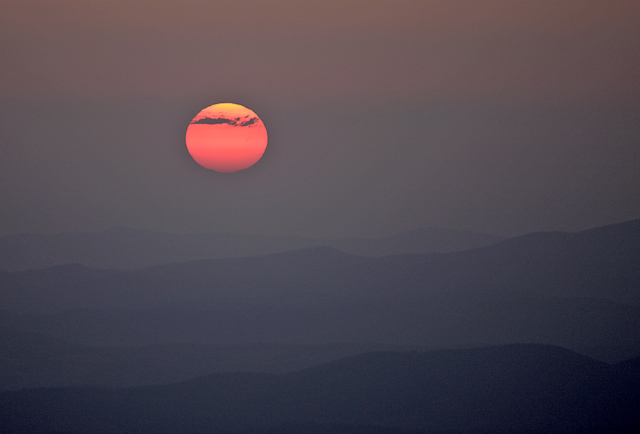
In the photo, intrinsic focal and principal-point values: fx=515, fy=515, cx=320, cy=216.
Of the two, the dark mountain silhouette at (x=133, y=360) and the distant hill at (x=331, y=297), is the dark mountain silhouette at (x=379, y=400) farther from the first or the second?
the distant hill at (x=331, y=297)

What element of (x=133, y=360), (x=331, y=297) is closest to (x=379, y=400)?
(x=331, y=297)

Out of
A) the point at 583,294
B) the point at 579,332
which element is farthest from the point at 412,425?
the point at 583,294

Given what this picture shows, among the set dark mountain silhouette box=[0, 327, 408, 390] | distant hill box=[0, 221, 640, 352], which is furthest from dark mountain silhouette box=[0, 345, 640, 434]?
distant hill box=[0, 221, 640, 352]

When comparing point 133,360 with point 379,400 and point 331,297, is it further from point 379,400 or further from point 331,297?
point 379,400

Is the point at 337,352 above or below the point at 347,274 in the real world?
below

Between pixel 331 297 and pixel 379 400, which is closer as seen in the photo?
pixel 379 400

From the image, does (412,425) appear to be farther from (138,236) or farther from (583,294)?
(138,236)

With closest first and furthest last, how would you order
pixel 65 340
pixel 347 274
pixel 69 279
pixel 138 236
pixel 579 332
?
pixel 579 332, pixel 138 236, pixel 65 340, pixel 69 279, pixel 347 274

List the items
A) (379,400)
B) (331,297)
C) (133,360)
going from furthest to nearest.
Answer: (331,297)
(133,360)
(379,400)

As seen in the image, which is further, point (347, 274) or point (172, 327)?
point (347, 274)
